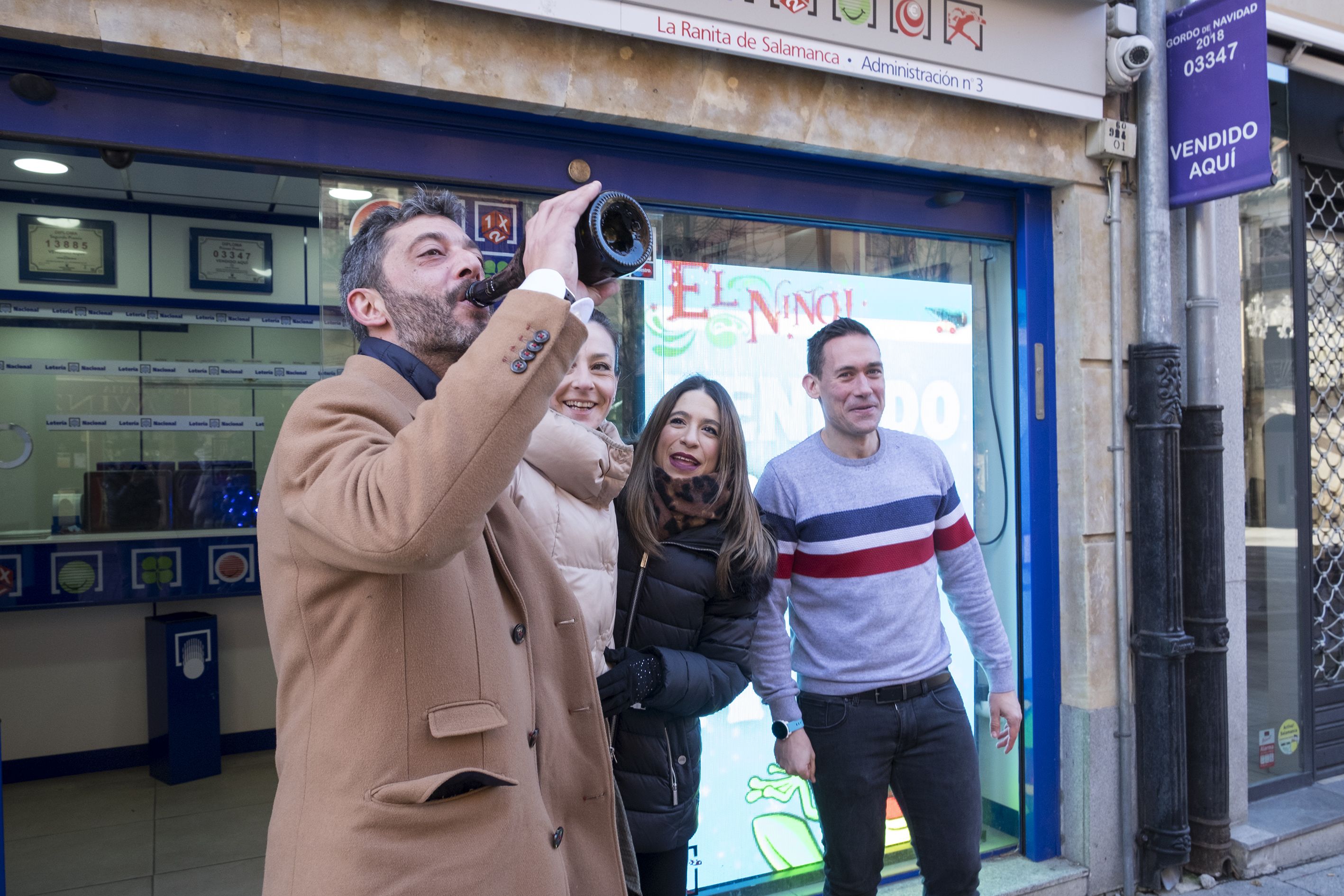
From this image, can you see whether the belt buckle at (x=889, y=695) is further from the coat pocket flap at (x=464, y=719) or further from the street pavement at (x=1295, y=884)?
the street pavement at (x=1295, y=884)

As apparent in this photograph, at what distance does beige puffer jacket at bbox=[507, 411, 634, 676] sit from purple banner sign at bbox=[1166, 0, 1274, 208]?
9.08ft

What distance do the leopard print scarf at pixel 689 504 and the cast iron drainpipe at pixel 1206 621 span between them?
2368 millimetres

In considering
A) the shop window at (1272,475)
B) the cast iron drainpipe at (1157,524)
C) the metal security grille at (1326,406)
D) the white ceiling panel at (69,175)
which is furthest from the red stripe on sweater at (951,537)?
the white ceiling panel at (69,175)

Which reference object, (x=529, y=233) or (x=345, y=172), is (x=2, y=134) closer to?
(x=345, y=172)

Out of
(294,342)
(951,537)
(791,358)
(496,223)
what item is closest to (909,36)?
(791,358)

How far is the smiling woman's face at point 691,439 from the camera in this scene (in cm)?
256

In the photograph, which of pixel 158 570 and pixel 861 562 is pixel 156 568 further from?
pixel 861 562

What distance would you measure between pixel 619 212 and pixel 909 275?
2416 mm

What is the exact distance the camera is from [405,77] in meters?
2.58

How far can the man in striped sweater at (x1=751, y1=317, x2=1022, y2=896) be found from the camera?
277 cm

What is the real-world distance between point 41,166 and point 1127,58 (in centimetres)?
508

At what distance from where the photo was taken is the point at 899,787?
2834 millimetres

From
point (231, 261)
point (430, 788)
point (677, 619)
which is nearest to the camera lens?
point (430, 788)

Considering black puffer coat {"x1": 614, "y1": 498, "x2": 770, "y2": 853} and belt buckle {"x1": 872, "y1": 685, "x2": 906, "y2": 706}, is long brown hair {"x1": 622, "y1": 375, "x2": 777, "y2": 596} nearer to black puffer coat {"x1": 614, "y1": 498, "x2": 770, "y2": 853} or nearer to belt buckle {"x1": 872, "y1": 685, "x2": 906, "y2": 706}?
black puffer coat {"x1": 614, "y1": 498, "x2": 770, "y2": 853}
